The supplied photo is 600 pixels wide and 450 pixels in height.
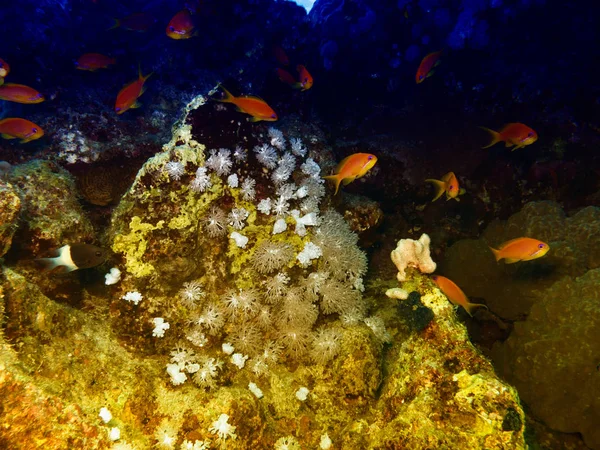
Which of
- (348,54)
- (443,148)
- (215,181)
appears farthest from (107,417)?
(348,54)

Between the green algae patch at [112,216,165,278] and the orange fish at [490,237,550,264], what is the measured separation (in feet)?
13.9

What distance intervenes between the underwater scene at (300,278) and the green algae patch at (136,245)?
0.02 m

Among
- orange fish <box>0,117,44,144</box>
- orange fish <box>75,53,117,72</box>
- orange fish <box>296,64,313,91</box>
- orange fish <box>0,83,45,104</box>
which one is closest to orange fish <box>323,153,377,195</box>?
orange fish <box>296,64,313,91</box>

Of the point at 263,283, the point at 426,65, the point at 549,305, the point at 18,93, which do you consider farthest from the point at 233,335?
the point at 426,65

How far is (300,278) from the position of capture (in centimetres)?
374

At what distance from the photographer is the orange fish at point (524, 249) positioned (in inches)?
158

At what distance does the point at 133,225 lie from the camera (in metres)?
3.48

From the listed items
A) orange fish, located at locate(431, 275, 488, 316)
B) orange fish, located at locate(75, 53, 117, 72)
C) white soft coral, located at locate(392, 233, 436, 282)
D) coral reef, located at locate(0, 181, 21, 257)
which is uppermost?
orange fish, located at locate(75, 53, 117, 72)

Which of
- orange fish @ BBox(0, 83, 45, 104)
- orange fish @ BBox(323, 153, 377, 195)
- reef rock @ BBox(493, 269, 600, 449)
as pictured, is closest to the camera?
orange fish @ BBox(323, 153, 377, 195)

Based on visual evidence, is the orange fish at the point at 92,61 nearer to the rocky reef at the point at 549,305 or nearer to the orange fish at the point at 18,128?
the orange fish at the point at 18,128

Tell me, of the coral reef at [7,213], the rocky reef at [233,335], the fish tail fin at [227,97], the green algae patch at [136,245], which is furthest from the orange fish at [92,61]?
the green algae patch at [136,245]

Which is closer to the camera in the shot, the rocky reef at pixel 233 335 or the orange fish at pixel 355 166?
the rocky reef at pixel 233 335

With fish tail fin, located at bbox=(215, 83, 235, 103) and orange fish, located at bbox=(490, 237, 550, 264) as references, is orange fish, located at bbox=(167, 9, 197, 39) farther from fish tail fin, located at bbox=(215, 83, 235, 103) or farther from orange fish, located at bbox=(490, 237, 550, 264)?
orange fish, located at bbox=(490, 237, 550, 264)

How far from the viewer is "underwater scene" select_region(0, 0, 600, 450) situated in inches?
108
